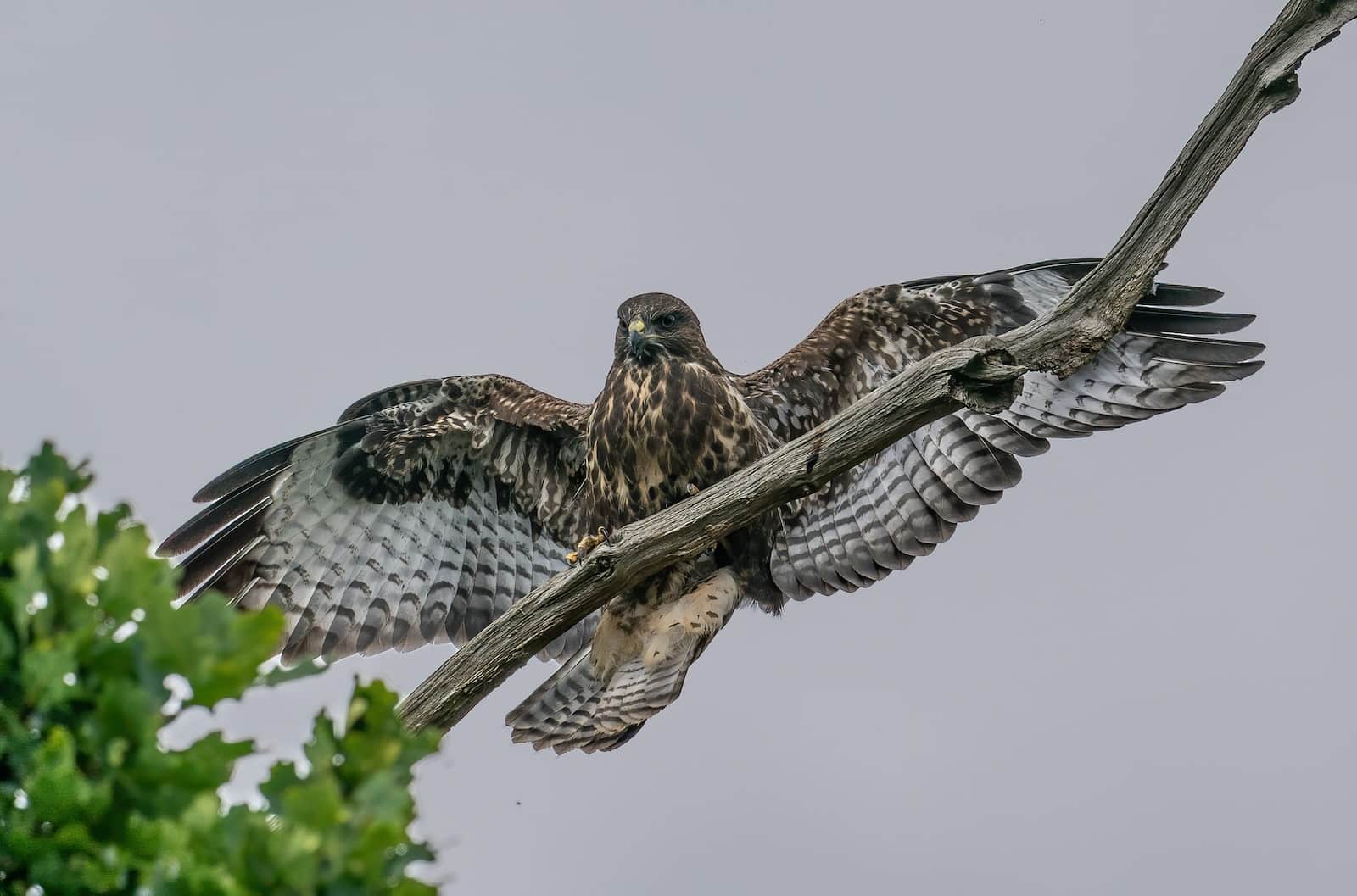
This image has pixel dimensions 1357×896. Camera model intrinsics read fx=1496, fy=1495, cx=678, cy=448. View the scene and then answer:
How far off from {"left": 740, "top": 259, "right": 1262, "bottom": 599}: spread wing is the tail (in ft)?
2.75

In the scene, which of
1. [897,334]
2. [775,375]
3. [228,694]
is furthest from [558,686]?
[228,694]

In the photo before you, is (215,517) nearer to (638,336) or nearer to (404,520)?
(404,520)

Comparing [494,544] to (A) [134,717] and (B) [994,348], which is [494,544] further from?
(A) [134,717]

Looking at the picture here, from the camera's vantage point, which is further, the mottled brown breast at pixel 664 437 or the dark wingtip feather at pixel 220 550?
the dark wingtip feather at pixel 220 550

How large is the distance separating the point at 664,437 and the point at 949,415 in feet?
4.78

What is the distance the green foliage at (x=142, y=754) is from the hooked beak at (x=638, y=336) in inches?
193

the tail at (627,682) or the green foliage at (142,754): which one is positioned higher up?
the tail at (627,682)

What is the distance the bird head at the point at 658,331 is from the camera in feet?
24.1

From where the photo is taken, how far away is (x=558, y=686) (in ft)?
24.1

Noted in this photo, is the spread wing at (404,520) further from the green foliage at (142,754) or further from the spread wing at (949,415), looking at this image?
the green foliage at (142,754)

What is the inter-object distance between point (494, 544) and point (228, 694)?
20.0ft

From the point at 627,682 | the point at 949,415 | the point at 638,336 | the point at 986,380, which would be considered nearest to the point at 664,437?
the point at 638,336

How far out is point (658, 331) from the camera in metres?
7.40

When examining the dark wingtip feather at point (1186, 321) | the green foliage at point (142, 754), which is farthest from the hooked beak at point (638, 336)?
the green foliage at point (142, 754)
